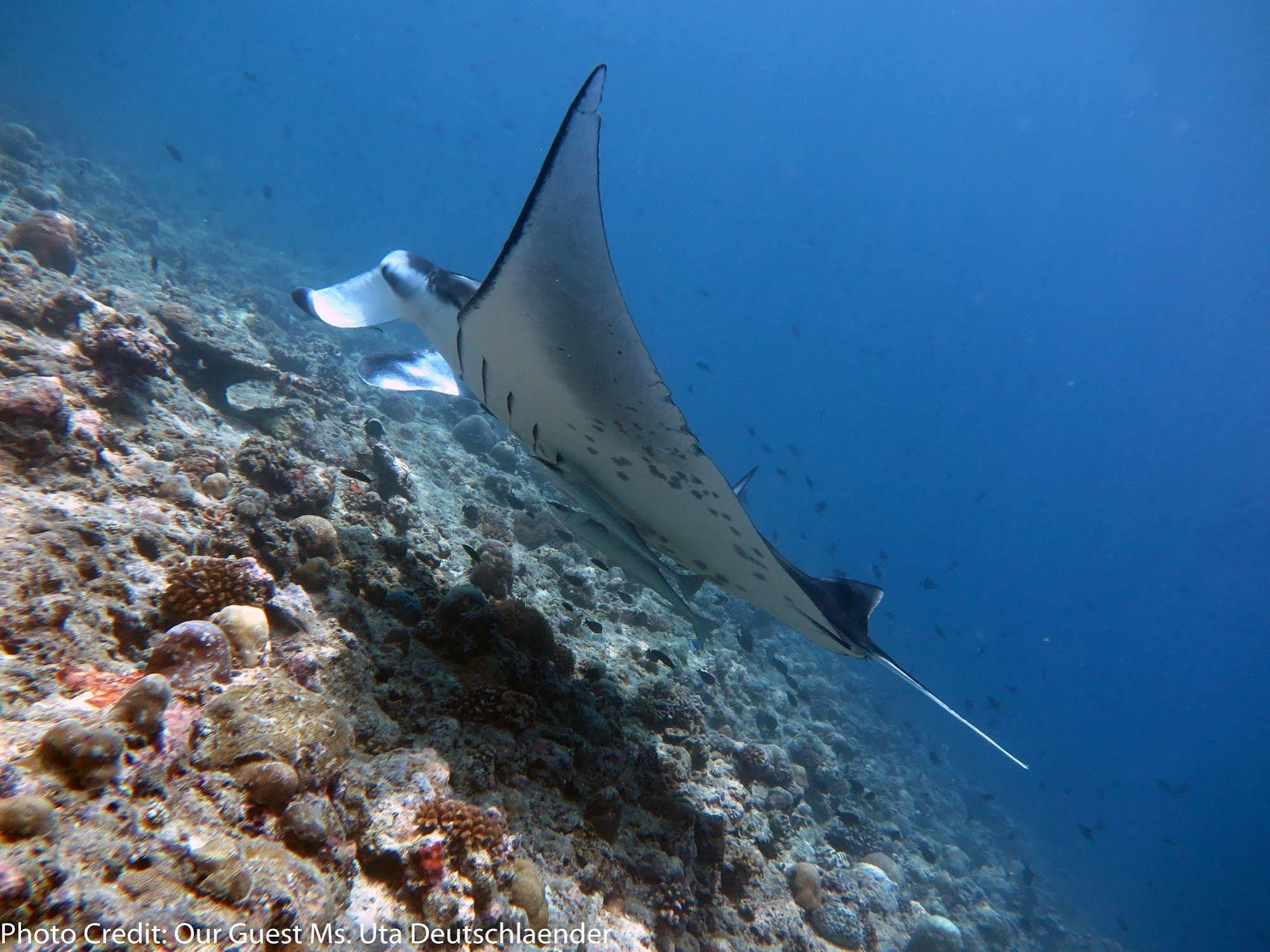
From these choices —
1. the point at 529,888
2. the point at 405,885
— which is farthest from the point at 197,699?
the point at 529,888

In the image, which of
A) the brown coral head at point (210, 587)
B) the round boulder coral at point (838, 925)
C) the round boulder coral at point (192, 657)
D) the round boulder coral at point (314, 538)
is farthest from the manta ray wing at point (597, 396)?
the round boulder coral at point (838, 925)

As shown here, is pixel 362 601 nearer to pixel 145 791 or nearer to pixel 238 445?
pixel 145 791

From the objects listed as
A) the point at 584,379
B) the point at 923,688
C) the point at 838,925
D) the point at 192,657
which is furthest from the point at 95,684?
the point at 838,925

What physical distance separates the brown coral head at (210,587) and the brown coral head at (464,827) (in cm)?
134

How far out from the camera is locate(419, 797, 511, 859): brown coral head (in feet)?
5.99

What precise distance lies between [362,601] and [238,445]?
93.7 inches

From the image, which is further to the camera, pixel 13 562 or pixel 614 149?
pixel 614 149

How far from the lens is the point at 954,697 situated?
31.0 m

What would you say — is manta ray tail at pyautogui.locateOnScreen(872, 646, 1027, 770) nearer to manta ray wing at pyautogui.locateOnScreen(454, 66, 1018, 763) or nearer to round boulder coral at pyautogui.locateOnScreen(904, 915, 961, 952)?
manta ray wing at pyautogui.locateOnScreen(454, 66, 1018, 763)

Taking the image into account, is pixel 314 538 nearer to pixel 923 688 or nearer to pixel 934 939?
pixel 923 688

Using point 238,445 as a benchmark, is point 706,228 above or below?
above

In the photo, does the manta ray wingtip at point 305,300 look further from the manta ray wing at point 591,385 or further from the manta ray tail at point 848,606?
the manta ray tail at point 848,606

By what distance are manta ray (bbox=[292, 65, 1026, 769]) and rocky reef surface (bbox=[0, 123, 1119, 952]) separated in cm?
110

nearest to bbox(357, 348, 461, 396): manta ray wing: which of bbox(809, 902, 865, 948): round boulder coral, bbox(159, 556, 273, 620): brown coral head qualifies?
bbox(159, 556, 273, 620): brown coral head
